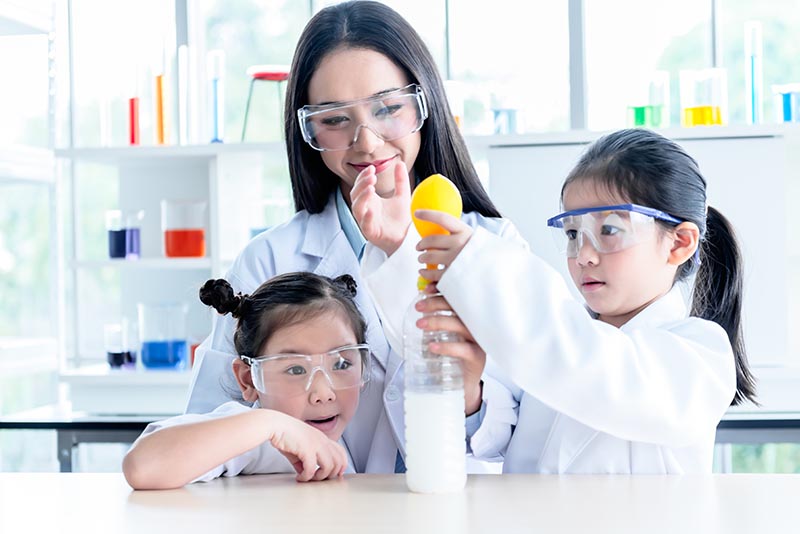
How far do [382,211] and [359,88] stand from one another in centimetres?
44

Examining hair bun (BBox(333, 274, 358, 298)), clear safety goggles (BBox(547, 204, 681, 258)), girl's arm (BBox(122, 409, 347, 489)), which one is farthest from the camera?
hair bun (BBox(333, 274, 358, 298))

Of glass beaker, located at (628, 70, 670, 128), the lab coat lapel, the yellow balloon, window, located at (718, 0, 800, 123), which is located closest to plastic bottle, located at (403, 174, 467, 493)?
the yellow balloon

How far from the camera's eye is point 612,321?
1.34 metres

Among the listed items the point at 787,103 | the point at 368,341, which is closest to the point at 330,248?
the point at 368,341

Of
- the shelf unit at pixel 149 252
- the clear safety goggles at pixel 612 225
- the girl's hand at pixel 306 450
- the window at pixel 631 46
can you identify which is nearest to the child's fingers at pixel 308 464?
the girl's hand at pixel 306 450

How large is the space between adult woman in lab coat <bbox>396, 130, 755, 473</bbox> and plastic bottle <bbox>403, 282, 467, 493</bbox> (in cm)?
3

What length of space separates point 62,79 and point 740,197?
2.85m

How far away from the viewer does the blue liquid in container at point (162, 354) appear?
3443 millimetres

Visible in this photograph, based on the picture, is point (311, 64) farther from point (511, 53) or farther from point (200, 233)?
point (511, 53)

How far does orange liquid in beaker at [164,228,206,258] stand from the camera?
351cm

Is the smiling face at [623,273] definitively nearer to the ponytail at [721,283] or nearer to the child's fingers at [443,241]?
the ponytail at [721,283]

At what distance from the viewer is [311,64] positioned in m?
1.58

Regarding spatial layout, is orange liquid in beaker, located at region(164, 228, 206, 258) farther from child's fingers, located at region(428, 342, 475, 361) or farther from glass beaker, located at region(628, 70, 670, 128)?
child's fingers, located at region(428, 342, 475, 361)

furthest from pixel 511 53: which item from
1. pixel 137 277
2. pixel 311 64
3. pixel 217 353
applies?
pixel 217 353
